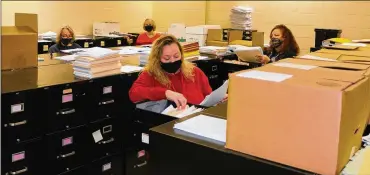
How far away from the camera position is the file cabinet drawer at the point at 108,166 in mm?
2645

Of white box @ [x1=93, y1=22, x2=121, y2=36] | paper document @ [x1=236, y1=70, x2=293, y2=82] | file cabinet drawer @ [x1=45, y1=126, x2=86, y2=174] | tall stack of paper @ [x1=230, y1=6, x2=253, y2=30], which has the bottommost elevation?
file cabinet drawer @ [x1=45, y1=126, x2=86, y2=174]

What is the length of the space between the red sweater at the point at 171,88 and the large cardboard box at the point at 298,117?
52.4 inches

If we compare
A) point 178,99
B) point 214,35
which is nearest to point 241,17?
point 214,35

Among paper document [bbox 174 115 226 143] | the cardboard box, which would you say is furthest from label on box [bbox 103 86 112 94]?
paper document [bbox 174 115 226 143]

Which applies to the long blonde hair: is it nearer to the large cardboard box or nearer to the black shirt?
the large cardboard box

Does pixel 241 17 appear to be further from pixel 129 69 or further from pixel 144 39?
pixel 129 69

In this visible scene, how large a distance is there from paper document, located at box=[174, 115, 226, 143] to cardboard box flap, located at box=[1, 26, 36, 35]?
1.73 metres

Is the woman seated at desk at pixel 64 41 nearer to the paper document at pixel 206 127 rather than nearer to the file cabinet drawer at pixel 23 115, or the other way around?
the file cabinet drawer at pixel 23 115

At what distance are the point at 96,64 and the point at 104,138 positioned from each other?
490 mm

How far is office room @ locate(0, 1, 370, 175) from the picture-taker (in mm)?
989

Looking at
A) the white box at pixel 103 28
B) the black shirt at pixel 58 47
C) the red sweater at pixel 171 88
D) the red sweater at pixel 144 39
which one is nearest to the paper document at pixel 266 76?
the red sweater at pixel 171 88

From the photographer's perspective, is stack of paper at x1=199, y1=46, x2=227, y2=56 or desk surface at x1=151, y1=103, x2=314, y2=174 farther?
stack of paper at x1=199, y1=46, x2=227, y2=56

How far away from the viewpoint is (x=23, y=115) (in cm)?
217

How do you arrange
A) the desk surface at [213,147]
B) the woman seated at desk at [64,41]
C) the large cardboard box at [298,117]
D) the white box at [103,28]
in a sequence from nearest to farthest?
the large cardboard box at [298,117]
the desk surface at [213,147]
the woman seated at desk at [64,41]
the white box at [103,28]
